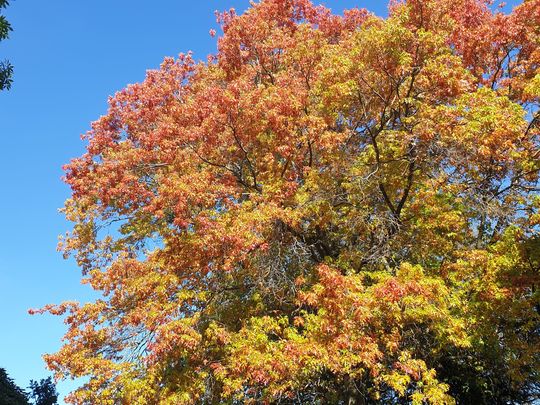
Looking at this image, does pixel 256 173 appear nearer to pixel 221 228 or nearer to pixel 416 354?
pixel 221 228

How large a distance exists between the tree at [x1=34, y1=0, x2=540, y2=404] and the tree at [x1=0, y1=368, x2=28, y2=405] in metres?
14.5

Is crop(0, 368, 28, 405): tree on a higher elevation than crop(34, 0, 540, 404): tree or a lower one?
lower

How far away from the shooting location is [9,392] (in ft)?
76.2

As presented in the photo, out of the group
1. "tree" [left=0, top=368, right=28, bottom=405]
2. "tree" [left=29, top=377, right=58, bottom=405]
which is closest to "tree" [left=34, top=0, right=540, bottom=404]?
"tree" [left=0, top=368, right=28, bottom=405]

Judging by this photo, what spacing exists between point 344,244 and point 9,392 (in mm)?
21480

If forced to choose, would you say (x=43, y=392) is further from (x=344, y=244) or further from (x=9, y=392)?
(x=344, y=244)

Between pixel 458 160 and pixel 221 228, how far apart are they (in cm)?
556

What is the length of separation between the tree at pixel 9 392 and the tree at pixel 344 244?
14.5m

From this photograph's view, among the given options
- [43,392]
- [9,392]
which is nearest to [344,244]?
[9,392]

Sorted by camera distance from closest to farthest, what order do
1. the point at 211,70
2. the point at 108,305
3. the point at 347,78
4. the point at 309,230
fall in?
the point at 347,78
the point at 108,305
the point at 309,230
the point at 211,70

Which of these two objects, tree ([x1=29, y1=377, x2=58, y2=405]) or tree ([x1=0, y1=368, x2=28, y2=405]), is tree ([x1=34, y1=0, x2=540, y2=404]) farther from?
tree ([x1=29, y1=377, x2=58, y2=405])

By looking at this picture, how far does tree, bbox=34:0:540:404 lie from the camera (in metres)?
8.44

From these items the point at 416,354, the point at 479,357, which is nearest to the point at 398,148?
the point at 416,354

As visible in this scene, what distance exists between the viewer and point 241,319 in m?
10.7
